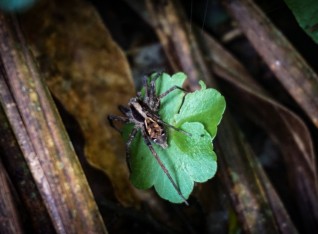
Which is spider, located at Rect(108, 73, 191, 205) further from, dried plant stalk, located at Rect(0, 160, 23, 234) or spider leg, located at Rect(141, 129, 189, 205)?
dried plant stalk, located at Rect(0, 160, 23, 234)

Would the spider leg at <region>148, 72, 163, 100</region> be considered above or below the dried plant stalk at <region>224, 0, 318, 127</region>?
below

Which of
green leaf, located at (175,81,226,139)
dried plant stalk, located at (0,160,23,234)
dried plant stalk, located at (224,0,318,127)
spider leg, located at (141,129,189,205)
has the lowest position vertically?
dried plant stalk, located at (0,160,23,234)

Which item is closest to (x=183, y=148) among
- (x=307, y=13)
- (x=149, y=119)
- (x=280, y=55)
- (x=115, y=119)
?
(x=149, y=119)

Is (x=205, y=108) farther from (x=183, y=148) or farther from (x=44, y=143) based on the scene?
(x=44, y=143)

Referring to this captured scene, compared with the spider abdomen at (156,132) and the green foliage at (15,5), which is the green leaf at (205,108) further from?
the green foliage at (15,5)

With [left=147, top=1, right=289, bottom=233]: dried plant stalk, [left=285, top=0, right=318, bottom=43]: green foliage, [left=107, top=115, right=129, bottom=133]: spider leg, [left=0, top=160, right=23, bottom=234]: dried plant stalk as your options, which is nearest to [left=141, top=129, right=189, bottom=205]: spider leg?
[left=107, top=115, right=129, bottom=133]: spider leg

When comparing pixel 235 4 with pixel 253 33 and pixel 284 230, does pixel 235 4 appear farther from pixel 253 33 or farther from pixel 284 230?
pixel 284 230

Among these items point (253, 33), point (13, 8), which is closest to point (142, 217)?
point (253, 33)
